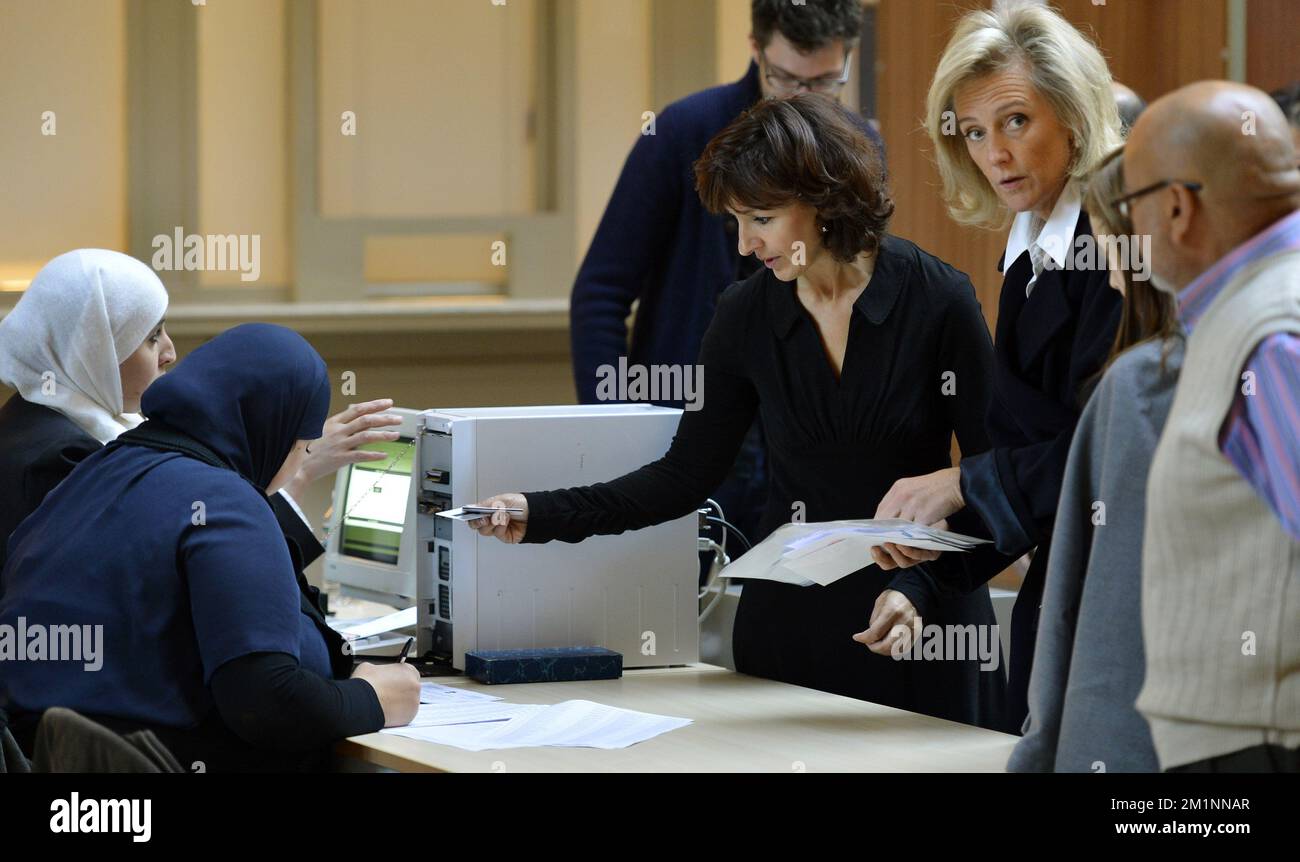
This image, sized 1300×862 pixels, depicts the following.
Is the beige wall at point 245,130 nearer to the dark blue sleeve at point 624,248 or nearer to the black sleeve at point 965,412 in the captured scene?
the dark blue sleeve at point 624,248

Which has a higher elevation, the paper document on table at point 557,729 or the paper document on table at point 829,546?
the paper document on table at point 829,546

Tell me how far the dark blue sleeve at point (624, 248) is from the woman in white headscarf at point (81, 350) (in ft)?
2.94

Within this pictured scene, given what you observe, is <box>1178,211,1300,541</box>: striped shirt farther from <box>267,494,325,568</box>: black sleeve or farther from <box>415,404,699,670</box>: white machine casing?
<box>267,494,325,568</box>: black sleeve

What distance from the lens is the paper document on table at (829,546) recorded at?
6.90 ft

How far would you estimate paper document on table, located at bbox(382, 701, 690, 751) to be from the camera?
2.11 metres

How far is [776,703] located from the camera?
2.37 m

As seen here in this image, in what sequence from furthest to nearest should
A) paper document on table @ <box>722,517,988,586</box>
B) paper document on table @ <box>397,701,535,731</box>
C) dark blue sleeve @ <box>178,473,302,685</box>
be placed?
paper document on table @ <box>397,701,535,731</box> < paper document on table @ <box>722,517,988,586</box> < dark blue sleeve @ <box>178,473,302,685</box>

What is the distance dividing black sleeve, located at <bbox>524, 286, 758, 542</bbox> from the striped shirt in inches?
46.8

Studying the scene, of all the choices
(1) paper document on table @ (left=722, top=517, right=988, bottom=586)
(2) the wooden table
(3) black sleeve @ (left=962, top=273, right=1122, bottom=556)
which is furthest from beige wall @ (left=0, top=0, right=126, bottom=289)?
(3) black sleeve @ (left=962, top=273, right=1122, bottom=556)

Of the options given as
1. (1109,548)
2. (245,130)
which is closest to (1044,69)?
(1109,548)

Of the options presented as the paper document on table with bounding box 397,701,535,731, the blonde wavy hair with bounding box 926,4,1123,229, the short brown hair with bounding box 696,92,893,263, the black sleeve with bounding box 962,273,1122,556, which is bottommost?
the paper document on table with bounding box 397,701,535,731

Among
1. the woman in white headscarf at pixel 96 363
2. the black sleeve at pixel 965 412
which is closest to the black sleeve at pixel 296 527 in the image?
the woman in white headscarf at pixel 96 363
